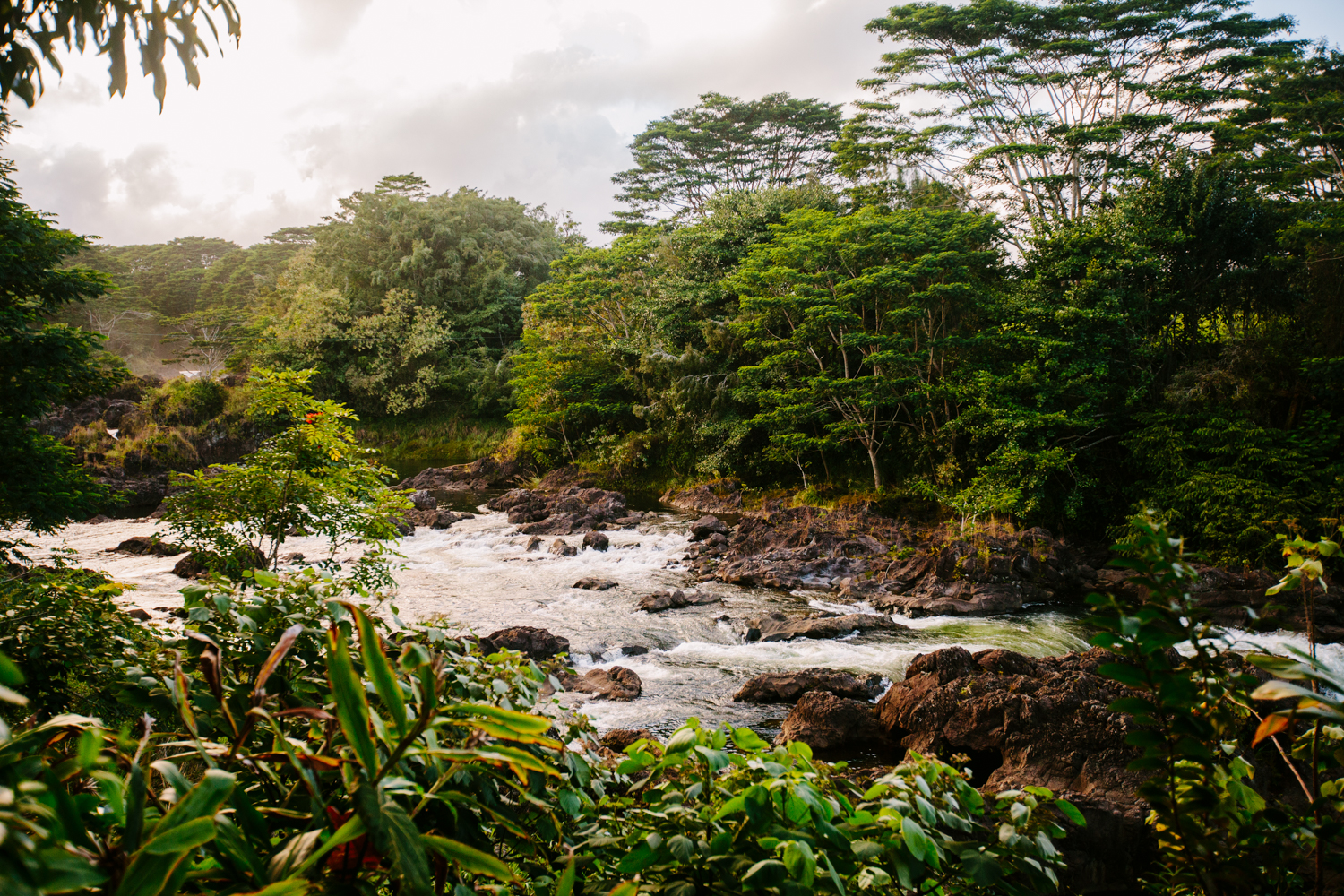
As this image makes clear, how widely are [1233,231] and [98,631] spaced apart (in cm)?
1506

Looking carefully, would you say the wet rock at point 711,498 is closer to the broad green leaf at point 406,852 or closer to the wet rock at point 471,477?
the wet rock at point 471,477

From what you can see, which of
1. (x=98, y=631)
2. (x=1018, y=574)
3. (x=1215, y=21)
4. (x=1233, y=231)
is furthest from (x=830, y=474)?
(x=98, y=631)

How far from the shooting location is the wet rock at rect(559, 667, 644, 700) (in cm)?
652

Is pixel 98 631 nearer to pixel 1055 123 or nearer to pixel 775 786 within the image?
pixel 775 786

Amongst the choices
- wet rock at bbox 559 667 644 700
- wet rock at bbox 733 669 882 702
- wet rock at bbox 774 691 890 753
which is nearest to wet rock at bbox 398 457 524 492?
wet rock at bbox 559 667 644 700

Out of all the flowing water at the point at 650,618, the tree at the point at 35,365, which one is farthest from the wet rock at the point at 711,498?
the tree at the point at 35,365

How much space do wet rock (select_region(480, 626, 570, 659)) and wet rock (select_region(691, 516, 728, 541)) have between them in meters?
6.22

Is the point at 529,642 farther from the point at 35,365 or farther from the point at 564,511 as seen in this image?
the point at 564,511

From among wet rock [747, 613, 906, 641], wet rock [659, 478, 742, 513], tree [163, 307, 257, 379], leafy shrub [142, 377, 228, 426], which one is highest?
tree [163, 307, 257, 379]

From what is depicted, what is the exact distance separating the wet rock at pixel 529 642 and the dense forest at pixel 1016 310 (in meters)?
7.75

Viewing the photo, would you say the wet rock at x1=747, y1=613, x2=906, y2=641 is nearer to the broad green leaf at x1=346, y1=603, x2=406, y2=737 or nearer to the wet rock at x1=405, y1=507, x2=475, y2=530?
the broad green leaf at x1=346, y1=603, x2=406, y2=737

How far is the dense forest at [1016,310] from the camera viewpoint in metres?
10.3

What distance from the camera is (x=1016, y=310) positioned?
39.9 ft

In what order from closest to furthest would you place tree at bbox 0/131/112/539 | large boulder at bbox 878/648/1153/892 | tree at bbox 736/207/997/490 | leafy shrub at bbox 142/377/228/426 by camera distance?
large boulder at bbox 878/648/1153/892
tree at bbox 0/131/112/539
tree at bbox 736/207/997/490
leafy shrub at bbox 142/377/228/426
